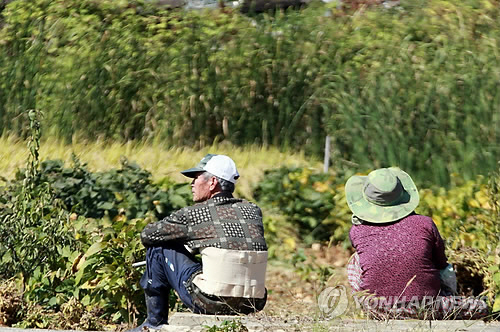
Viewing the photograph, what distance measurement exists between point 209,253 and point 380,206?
2.99 ft

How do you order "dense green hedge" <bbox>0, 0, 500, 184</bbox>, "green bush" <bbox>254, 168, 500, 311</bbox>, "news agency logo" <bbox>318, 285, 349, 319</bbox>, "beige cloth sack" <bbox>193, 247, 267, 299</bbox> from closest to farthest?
"news agency logo" <bbox>318, 285, 349, 319</bbox>
"beige cloth sack" <bbox>193, 247, 267, 299</bbox>
"green bush" <bbox>254, 168, 500, 311</bbox>
"dense green hedge" <bbox>0, 0, 500, 184</bbox>

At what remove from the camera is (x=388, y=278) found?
432 cm

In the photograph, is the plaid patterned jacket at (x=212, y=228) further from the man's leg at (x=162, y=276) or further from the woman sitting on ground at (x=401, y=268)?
the woman sitting on ground at (x=401, y=268)

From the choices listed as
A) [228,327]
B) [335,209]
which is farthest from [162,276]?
[335,209]

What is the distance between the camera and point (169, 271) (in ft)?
14.4

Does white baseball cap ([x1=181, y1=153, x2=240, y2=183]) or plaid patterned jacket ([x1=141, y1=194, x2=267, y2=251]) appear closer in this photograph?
plaid patterned jacket ([x1=141, y1=194, x2=267, y2=251])

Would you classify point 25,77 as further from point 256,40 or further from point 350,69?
point 350,69

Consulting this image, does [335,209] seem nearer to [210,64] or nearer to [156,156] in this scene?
[156,156]

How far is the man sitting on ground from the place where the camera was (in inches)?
165

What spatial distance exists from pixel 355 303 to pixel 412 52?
4.93 m

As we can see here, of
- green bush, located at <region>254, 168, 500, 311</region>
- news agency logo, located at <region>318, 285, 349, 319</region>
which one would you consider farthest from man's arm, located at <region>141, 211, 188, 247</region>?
green bush, located at <region>254, 168, 500, 311</region>

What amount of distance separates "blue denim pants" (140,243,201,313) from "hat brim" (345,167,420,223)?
85cm

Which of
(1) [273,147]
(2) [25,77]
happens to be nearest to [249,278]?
(1) [273,147]

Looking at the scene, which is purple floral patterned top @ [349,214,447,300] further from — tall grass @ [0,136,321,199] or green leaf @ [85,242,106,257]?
tall grass @ [0,136,321,199]
